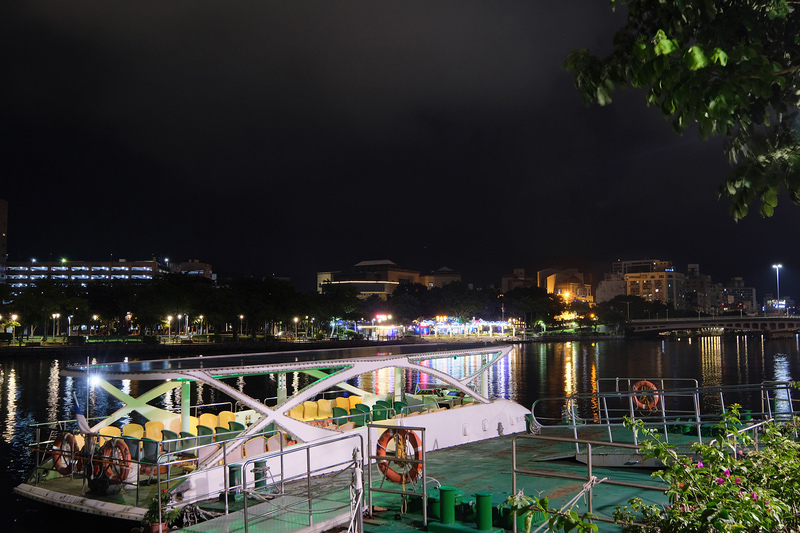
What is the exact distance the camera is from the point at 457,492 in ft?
43.7

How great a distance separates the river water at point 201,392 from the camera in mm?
19656

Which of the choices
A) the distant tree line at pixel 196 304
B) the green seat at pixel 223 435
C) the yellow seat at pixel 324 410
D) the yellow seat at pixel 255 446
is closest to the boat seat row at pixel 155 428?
the green seat at pixel 223 435

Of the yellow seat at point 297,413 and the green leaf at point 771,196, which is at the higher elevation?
the green leaf at point 771,196

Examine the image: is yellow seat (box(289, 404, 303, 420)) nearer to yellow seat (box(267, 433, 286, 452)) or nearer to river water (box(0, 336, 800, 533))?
yellow seat (box(267, 433, 286, 452))

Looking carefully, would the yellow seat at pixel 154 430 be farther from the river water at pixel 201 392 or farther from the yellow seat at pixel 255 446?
the yellow seat at pixel 255 446

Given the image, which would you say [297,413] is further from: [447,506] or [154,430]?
[447,506]

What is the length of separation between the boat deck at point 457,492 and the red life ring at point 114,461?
2.38 meters

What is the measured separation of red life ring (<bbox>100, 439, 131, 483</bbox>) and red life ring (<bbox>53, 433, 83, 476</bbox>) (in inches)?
71.5

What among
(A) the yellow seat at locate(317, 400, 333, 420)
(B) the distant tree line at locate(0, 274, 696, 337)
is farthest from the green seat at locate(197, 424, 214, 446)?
(B) the distant tree line at locate(0, 274, 696, 337)

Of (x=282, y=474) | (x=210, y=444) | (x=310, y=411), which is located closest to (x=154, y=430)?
(x=210, y=444)

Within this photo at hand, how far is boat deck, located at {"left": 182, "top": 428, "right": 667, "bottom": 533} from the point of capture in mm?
12250

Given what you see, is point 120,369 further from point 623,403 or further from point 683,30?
point 623,403

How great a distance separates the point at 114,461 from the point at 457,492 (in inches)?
315

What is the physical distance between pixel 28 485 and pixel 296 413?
771 centimetres
